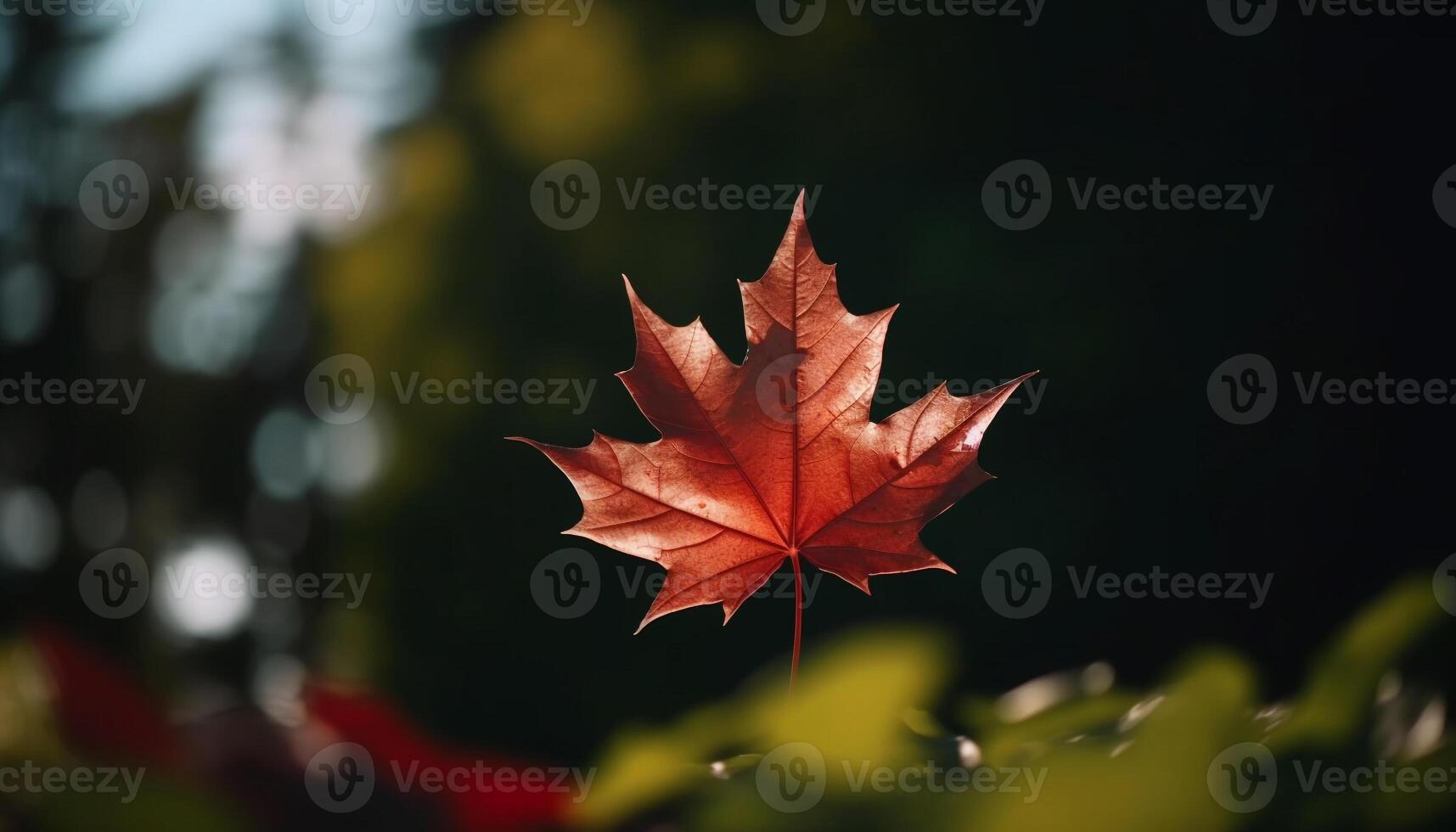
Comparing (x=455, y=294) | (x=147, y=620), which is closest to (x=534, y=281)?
(x=455, y=294)

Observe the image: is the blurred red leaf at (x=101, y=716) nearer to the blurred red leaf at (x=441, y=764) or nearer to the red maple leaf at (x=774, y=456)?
the blurred red leaf at (x=441, y=764)

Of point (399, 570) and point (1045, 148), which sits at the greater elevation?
point (1045, 148)

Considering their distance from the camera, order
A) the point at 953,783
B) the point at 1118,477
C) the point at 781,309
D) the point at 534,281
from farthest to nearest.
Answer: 1. the point at 534,281
2. the point at 1118,477
3. the point at 781,309
4. the point at 953,783

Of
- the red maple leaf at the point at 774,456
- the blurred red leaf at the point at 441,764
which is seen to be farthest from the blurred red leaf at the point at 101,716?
the red maple leaf at the point at 774,456

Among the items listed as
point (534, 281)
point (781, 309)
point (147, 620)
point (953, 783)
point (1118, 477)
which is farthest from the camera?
point (147, 620)

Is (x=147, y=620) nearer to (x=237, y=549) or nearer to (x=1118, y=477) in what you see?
(x=237, y=549)

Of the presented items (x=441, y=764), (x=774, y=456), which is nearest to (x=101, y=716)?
(x=441, y=764)

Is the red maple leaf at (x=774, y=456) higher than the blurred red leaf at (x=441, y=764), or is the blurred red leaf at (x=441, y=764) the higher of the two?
the red maple leaf at (x=774, y=456)

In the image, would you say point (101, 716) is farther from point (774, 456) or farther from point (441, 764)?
point (774, 456)
